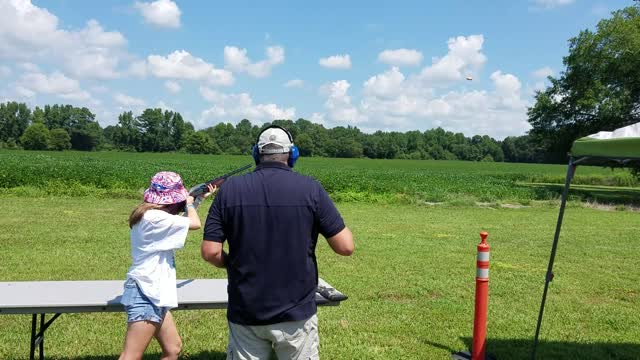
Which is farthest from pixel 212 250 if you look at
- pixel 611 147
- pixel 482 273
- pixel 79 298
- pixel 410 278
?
pixel 410 278

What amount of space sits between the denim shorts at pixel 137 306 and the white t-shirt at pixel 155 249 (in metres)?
0.03

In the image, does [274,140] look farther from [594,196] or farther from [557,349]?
[594,196]

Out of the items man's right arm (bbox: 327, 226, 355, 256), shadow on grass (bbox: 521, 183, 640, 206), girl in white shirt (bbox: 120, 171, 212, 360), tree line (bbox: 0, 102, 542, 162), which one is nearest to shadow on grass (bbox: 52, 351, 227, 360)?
girl in white shirt (bbox: 120, 171, 212, 360)

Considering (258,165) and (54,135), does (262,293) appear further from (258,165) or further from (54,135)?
(54,135)

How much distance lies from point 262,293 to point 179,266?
664cm

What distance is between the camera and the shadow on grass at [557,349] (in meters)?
5.45

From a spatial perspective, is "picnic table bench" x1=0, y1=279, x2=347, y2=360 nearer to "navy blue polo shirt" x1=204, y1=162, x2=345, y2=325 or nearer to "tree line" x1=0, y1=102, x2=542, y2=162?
"navy blue polo shirt" x1=204, y1=162, x2=345, y2=325

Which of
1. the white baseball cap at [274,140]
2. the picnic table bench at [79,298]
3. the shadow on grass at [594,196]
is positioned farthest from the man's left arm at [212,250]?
the shadow on grass at [594,196]

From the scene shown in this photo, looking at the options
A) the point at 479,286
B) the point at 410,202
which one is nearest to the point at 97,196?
the point at 410,202

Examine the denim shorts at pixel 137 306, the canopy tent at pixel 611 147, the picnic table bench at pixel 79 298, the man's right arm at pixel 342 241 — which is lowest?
the picnic table bench at pixel 79 298

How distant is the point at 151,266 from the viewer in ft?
11.9

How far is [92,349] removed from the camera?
5.29 meters

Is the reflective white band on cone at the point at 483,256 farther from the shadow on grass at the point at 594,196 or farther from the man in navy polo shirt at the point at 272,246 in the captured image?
the shadow on grass at the point at 594,196

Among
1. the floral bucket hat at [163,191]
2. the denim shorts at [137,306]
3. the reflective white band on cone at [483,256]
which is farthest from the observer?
the reflective white band on cone at [483,256]
